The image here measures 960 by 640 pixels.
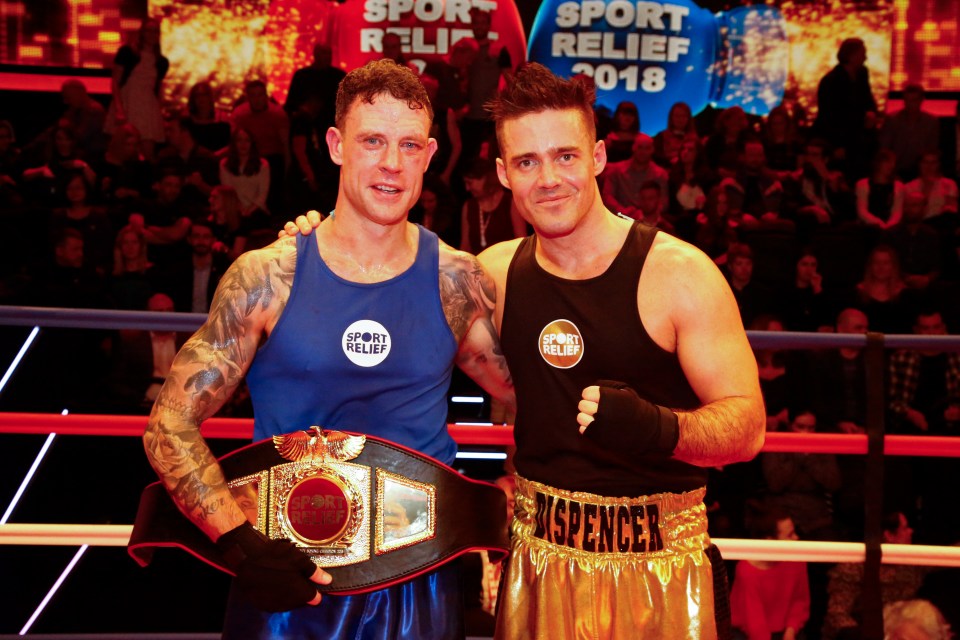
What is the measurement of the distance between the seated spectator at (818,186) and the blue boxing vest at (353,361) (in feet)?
18.0

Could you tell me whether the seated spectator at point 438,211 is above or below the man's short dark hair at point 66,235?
above

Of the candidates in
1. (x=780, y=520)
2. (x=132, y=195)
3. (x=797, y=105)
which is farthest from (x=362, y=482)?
(x=797, y=105)

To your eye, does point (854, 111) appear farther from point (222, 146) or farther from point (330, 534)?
point (330, 534)

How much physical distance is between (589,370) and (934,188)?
564cm

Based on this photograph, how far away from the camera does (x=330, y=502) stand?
80.7 inches

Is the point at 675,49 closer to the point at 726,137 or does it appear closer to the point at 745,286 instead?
the point at 726,137

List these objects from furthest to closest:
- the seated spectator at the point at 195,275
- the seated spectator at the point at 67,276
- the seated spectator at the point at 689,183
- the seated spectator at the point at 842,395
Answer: the seated spectator at the point at 689,183 < the seated spectator at the point at 195,275 < the seated spectator at the point at 67,276 < the seated spectator at the point at 842,395

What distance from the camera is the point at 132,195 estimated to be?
6715 mm

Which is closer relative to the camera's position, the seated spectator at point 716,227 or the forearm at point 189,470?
the forearm at point 189,470

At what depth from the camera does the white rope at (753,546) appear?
2.77 meters

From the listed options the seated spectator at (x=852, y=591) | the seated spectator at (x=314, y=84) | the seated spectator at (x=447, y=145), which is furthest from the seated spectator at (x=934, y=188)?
the seated spectator at (x=314, y=84)

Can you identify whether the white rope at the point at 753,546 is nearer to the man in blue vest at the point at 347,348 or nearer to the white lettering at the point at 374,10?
the man in blue vest at the point at 347,348

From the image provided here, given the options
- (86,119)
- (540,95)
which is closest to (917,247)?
(540,95)

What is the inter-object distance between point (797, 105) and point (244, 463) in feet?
28.5
